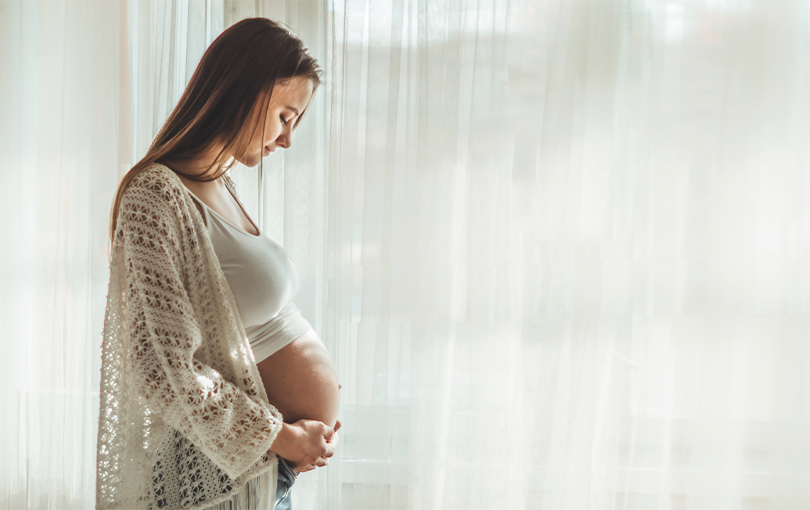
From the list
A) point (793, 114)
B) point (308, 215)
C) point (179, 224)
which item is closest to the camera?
point (179, 224)

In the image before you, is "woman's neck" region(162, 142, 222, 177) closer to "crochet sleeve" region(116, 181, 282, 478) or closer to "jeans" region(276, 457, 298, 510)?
"crochet sleeve" region(116, 181, 282, 478)

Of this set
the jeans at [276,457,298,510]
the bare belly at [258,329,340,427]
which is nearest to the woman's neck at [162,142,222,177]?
the bare belly at [258,329,340,427]

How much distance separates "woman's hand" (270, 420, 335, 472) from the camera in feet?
2.49

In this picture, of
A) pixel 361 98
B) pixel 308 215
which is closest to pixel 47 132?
pixel 308 215

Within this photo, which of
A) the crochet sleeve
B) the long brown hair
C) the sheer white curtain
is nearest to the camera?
the crochet sleeve

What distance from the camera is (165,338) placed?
26.8 inches

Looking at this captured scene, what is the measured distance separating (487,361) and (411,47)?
76 cm

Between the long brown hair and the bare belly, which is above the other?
the long brown hair

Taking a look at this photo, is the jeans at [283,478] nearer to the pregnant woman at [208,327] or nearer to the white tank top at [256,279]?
the pregnant woman at [208,327]

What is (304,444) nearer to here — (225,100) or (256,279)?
(256,279)

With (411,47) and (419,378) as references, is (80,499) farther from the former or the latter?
(411,47)

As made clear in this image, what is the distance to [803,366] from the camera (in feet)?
3.93

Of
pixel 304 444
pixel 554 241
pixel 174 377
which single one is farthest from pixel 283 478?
pixel 554 241

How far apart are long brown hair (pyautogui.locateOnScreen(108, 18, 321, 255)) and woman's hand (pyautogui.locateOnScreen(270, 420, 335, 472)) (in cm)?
40
